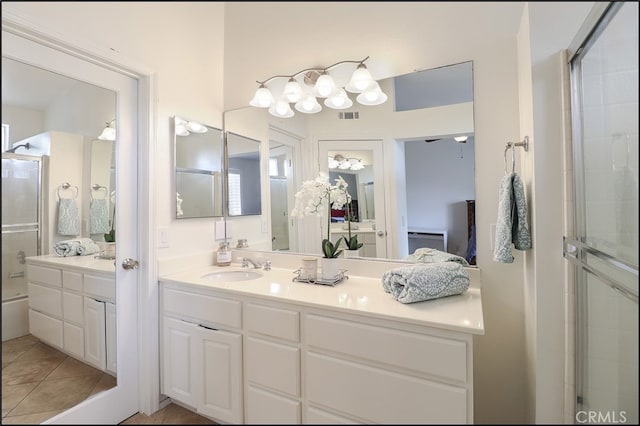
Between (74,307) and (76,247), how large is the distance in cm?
20

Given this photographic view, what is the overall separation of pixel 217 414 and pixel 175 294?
0.80 m

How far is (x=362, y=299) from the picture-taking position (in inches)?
43.9

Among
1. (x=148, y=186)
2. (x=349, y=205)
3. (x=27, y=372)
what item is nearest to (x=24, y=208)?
(x=27, y=372)

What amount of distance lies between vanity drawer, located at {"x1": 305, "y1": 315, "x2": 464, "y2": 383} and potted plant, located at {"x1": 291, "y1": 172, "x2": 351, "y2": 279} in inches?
15.9

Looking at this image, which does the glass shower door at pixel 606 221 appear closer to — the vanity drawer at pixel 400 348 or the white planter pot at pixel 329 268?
the vanity drawer at pixel 400 348

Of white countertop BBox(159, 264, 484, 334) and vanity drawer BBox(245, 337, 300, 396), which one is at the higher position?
white countertop BBox(159, 264, 484, 334)

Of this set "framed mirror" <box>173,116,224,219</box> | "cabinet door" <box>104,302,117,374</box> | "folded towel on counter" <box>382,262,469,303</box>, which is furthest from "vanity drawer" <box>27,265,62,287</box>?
"folded towel on counter" <box>382,262,469,303</box>

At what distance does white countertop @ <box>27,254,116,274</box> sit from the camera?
2.73 feet

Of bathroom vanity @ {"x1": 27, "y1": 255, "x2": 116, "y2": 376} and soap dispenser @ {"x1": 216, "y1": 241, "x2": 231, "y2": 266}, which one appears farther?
soap dispenser @ {"x1": 216, "y1": 241, "x2": 231, "y2": 266}

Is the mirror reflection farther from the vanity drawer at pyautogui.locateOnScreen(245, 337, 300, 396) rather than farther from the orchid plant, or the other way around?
the orchid plant

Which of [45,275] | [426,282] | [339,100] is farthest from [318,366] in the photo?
[339,100]

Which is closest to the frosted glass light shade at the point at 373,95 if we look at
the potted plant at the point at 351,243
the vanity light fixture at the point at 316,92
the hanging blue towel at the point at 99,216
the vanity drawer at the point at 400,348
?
the vanity light fixture at the point at 316,92

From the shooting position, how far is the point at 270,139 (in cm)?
175

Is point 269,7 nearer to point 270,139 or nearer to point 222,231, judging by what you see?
point 270,139
